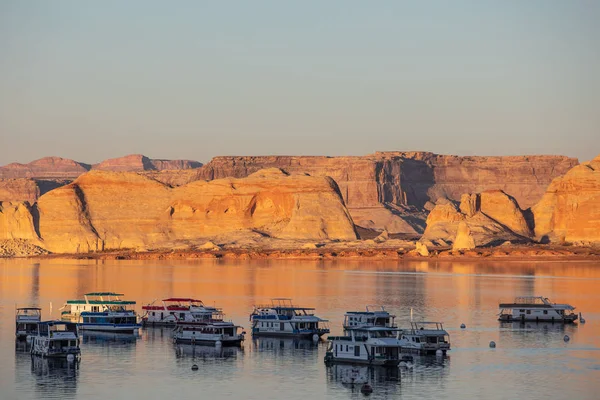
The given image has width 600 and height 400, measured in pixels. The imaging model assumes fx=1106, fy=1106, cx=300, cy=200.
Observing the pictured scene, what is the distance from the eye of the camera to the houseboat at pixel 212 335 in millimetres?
64938

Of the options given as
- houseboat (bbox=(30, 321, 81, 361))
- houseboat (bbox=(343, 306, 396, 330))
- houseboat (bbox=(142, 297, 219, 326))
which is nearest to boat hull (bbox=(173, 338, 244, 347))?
houseboat (bbox=(142, 297, 219, 326))

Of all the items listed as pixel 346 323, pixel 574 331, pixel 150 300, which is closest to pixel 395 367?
pixel 346 323

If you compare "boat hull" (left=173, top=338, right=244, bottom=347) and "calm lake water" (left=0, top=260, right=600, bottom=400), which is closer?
"calm lake water" (left=0, top=260, right=600, bottom=400)

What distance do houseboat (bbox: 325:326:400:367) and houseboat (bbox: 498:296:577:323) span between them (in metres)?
23.2

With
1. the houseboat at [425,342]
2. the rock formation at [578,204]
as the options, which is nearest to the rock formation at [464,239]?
the rock formation at [578,204]

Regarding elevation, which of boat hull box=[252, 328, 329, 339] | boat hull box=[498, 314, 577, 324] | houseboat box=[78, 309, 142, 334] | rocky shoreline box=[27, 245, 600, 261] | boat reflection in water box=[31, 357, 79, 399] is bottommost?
boat reflection in water box=[31, 357, 79, 399]

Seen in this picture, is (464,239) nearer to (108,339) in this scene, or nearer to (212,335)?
(108,339)

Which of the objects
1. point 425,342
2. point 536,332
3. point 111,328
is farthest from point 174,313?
point 536,332

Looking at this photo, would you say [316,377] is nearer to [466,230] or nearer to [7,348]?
[7,348]

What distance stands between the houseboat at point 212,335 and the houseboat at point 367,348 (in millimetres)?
8450

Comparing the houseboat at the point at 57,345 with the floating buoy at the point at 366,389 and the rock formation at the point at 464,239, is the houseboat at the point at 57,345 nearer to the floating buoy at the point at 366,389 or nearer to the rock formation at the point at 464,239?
the floating buoy at the point at 366,389

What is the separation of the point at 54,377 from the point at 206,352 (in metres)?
11.6

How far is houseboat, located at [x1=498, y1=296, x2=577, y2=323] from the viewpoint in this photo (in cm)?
7950

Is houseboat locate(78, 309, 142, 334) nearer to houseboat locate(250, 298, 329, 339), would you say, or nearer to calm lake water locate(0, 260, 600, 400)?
calm lake water locate(0, 260, 600, 400)
